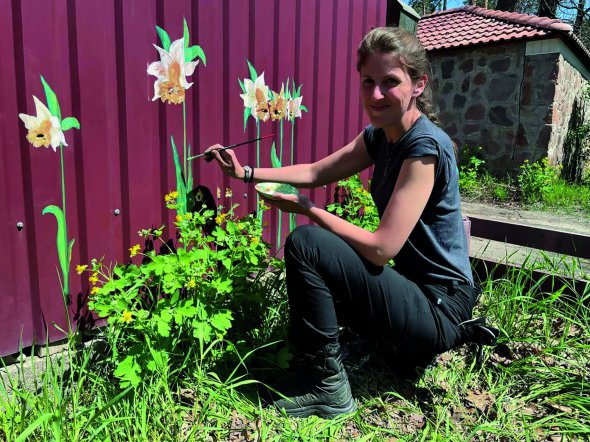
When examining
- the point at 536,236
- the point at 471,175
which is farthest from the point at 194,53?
the point at 471,175

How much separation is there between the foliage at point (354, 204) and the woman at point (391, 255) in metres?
1.21

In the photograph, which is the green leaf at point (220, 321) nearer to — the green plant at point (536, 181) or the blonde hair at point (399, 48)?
the blonde hair at point (399, 48)

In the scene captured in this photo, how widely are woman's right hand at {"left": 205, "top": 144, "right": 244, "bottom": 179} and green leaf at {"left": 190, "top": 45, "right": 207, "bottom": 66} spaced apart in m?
0.48

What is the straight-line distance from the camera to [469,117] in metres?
9.41

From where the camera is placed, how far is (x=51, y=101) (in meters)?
2.13

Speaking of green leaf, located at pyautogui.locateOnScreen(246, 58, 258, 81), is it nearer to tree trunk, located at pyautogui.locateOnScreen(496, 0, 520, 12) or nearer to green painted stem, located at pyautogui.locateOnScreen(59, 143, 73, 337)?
green painted stem, located at pyautogui.locateOnScreen(59, 143, 73, 337)

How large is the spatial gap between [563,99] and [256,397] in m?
8.82

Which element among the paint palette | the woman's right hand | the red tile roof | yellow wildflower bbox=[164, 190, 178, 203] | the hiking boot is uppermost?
the red tile roof

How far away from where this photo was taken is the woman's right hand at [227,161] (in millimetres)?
2635

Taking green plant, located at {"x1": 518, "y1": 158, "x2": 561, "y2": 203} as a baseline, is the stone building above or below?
above

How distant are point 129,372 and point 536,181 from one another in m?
7.82

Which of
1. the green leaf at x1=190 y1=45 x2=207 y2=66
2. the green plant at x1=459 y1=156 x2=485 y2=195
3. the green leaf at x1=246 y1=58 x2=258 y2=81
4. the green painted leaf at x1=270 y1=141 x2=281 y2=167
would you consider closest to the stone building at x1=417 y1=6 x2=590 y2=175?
A: the green plant at x1=459 y1=156 x2=485 y2=195

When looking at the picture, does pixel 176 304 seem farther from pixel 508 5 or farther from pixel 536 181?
pixel 508 5

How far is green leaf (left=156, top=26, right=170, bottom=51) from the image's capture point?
8.08 feet
